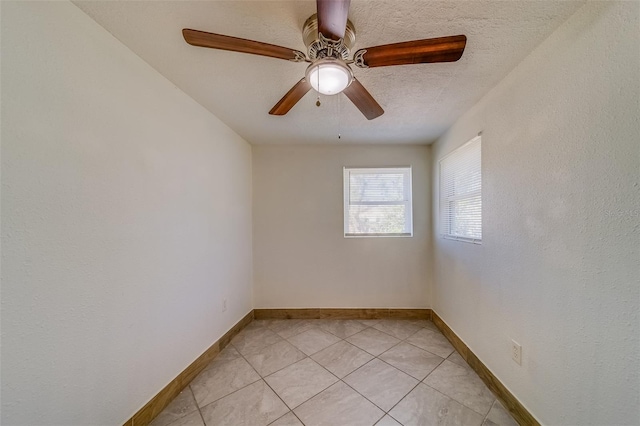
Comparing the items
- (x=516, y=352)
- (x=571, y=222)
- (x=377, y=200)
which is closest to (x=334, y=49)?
(x=571, y=222)

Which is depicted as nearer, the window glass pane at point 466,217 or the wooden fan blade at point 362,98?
the wooden fan blade at point 362,98

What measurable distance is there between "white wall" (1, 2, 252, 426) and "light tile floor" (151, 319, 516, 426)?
0.35 meters

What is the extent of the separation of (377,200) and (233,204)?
5.70 ft

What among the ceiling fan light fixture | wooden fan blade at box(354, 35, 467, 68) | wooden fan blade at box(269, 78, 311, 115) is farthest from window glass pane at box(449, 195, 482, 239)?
wooden fan blade at box(269, 78, 311, 115)

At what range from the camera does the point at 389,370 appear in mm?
1908

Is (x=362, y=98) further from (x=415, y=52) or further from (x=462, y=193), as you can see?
(x=462, y=193)

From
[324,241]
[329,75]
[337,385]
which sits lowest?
[337,385]

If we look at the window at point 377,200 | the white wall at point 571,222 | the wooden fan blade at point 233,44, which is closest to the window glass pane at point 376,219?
the window at point 377,200

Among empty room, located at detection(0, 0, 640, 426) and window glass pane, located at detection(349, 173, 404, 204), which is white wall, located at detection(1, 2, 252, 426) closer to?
empty room, located at detection(0, 0, 640, 426)

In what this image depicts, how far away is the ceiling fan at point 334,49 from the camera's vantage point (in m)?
0.96

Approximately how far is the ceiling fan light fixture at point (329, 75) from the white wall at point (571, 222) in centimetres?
105

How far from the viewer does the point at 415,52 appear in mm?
1039

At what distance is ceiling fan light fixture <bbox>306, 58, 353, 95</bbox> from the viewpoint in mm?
1089

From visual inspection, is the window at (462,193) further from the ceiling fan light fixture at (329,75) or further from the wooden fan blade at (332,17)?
the wooden fan blade at (332,17)
